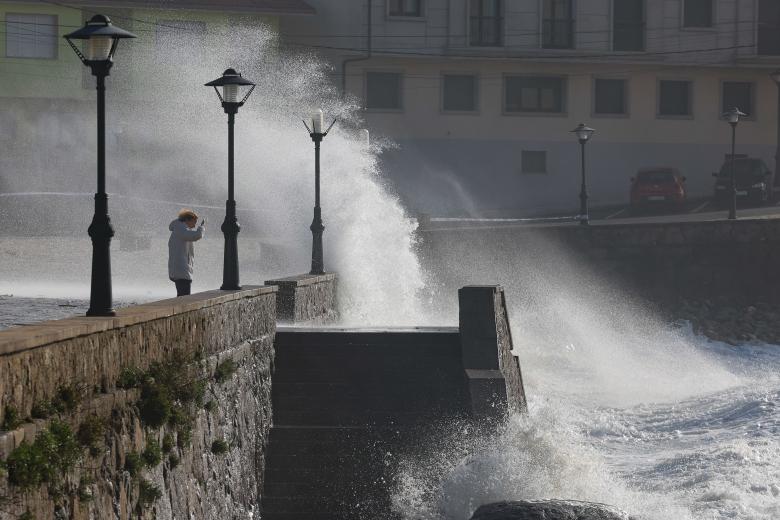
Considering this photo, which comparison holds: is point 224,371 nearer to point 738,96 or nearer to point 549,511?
point 549,511

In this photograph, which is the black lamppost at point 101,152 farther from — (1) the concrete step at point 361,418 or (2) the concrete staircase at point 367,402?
(1) the concrete step at point 361,418

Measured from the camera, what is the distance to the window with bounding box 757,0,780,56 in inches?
1801

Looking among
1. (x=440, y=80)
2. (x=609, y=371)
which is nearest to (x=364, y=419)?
(x=609, y=371)

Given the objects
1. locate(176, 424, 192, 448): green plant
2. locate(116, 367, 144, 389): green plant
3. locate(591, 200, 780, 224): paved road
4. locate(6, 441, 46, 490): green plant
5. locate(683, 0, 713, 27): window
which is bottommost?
locate(176, 424, 192, 448): green plant

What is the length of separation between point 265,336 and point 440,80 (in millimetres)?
29704

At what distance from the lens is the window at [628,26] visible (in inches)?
1754

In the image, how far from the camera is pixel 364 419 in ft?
45.6

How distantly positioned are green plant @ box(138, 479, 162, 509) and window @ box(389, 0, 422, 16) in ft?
114

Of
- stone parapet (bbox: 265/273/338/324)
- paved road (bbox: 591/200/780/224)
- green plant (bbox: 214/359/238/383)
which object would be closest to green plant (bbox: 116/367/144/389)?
green plant (bbox: 214/359/238/383)

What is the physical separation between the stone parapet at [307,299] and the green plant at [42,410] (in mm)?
9582

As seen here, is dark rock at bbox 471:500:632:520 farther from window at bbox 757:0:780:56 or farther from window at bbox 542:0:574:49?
window at bbox 757:0:780:56

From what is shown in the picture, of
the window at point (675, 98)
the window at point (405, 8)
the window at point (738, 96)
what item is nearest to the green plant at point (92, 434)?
the window at point (405, 8)

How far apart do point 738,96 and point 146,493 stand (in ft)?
131

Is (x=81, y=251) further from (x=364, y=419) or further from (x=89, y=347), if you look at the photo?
(x=89, y=347)
